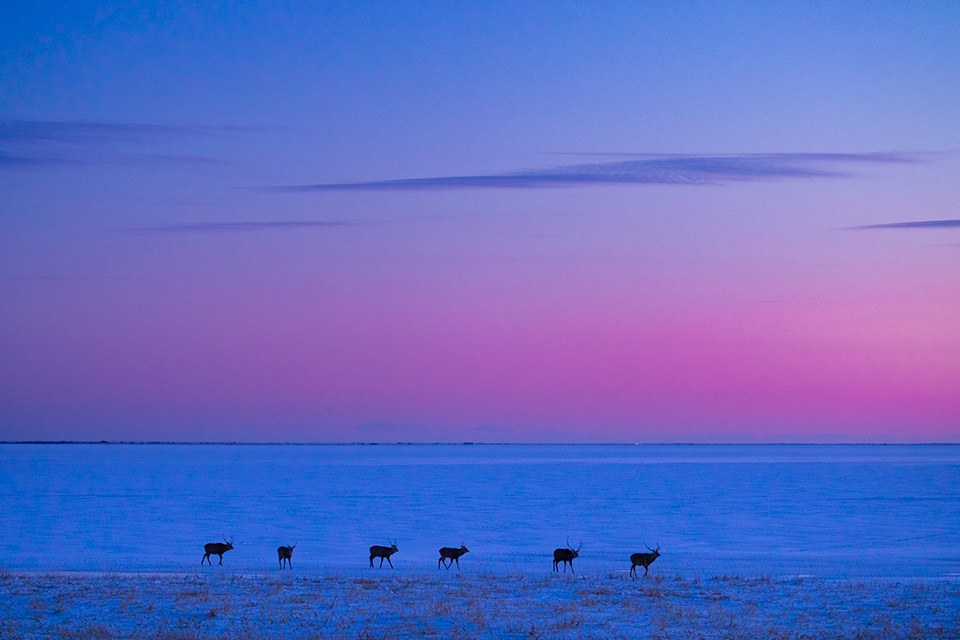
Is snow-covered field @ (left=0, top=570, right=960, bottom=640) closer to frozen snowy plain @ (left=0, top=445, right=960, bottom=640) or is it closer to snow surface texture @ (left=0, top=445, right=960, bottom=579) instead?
frozen snowy plain @ (left=0, top=445, right=960, bottom=640)

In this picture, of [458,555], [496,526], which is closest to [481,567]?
[458,555]

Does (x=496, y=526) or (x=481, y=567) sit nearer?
(x=481, y=567)

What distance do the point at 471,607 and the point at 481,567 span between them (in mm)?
10006

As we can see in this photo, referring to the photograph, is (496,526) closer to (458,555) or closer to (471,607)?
(458,555)

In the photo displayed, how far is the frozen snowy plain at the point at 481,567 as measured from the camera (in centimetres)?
1755

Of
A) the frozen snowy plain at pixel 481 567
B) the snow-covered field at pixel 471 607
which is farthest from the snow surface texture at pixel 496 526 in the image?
the snow-covered field at pixel 471 607

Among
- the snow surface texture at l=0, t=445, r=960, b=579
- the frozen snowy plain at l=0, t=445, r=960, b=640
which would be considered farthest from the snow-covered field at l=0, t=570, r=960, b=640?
the snow surface texture at l=0, t=445, r=960, b=579

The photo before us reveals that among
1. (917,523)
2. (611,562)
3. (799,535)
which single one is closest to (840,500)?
(917,523)

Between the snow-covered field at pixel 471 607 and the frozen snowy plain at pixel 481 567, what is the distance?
6 cm

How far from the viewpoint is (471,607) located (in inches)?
749

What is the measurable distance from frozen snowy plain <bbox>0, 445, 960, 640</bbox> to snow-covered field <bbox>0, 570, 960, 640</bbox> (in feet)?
0.20

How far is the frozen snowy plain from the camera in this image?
17.5m

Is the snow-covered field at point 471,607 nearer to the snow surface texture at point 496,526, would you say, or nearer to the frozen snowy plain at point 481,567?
the frozen snowy plain at point 481,567

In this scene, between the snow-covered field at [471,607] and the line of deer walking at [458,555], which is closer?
the snow-covered field at [471,607]
